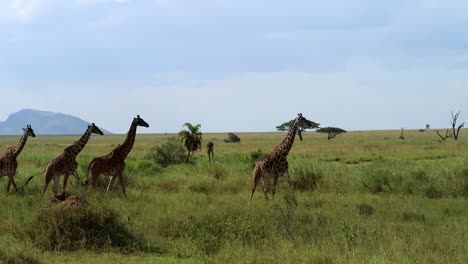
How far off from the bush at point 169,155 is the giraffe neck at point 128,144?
579 inches

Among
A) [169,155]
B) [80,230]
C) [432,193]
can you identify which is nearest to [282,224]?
[80,230]

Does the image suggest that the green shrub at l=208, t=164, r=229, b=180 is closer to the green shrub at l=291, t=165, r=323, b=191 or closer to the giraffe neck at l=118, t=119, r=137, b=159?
the green shrub at l=291, t=165, r=323, b=191

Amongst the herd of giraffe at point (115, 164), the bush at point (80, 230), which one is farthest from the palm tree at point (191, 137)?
the bush at point (80, 230)

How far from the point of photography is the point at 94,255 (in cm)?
842

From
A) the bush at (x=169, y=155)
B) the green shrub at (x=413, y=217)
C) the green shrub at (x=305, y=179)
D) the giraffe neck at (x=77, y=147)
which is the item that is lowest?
Answer: the green shrub at (x=413, y=217)

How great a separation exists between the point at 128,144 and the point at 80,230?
555 centimetres

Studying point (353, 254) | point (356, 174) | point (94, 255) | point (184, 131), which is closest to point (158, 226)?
point (94, 255)

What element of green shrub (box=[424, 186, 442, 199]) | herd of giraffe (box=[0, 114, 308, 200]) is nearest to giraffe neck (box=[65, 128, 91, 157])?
herd of giraffe (box=[0, 114, 308, 200])

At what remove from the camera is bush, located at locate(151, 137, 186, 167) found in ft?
97.8

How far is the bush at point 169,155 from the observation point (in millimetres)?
29797

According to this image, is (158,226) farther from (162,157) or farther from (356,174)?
(162,157)

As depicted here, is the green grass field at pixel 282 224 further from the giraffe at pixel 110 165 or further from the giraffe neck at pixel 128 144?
the giraffe neck at pixel 128 144

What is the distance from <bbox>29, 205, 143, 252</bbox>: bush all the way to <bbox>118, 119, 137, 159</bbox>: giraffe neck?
4.93 metres

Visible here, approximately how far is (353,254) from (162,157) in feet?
78.2
